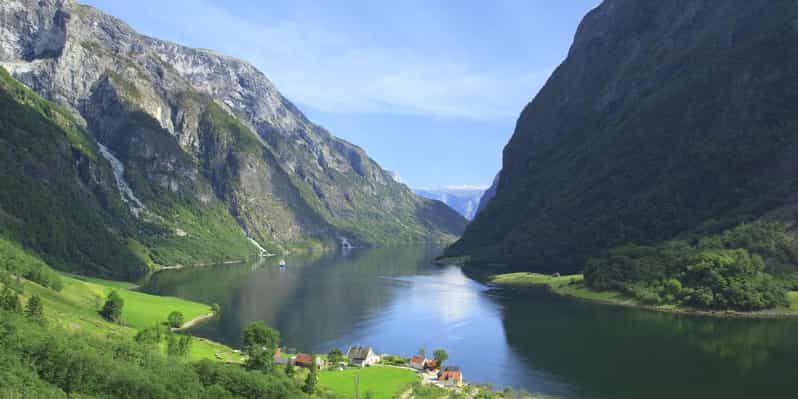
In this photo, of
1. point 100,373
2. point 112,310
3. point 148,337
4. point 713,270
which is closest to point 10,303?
point 148,337

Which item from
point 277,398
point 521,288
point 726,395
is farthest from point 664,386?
point 521,288

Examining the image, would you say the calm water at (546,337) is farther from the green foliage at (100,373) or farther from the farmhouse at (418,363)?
the green foliage at (100,373)

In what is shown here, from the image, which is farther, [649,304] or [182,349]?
[649,304]

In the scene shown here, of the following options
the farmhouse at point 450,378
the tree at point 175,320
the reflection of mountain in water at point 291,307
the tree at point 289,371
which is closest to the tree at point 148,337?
the tree at point 289,371

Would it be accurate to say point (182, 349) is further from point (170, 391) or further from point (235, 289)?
point (235, 289)

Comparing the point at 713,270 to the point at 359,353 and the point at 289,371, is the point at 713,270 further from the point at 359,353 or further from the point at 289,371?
the point at 289,371

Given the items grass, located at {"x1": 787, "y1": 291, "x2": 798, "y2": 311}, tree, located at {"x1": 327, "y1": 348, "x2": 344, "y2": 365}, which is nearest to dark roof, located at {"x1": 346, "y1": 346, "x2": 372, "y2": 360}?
tree, located at {"x1": 327, "y1": 348, "x2": 344, "y2": 365}
